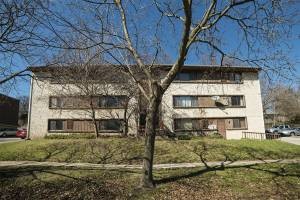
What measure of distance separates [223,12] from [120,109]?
2388 cm

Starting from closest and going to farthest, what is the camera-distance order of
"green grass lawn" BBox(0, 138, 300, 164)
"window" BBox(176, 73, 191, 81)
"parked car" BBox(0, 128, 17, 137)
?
"green grass lawn" BBox(0, 138, 300, 164) → "window" BBox(176, 73, 191, 81) → "parked car" BBox(0, 128, 17, 137)

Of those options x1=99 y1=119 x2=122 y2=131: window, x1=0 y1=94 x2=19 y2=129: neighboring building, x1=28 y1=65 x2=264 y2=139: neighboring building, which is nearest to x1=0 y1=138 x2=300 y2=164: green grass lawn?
x1=28 y1=65 x2=264 y2=139: neighboring building

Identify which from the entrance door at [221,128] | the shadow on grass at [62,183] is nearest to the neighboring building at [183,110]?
the entrance door at [221,128]

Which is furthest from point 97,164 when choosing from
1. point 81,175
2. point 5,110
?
point 5,110

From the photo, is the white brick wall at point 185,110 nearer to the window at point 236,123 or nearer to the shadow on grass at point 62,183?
the window at point 236,123

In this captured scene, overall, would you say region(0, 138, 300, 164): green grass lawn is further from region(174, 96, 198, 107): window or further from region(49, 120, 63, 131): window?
region(174, 96, 198, 107): window

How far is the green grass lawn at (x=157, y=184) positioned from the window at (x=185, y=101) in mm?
21175

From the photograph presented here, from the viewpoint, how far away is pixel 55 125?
33000 millimetres

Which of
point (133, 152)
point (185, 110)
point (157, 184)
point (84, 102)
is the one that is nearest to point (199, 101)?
point (185, 110)

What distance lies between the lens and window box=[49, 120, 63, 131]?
3297 cm

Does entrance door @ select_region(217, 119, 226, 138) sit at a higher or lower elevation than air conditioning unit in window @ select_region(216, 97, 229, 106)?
lower

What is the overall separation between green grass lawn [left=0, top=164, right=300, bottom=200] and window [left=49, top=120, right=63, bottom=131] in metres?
19.9

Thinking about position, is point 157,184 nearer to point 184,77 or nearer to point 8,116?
point 184,77

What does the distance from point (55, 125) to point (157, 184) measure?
24.7m
